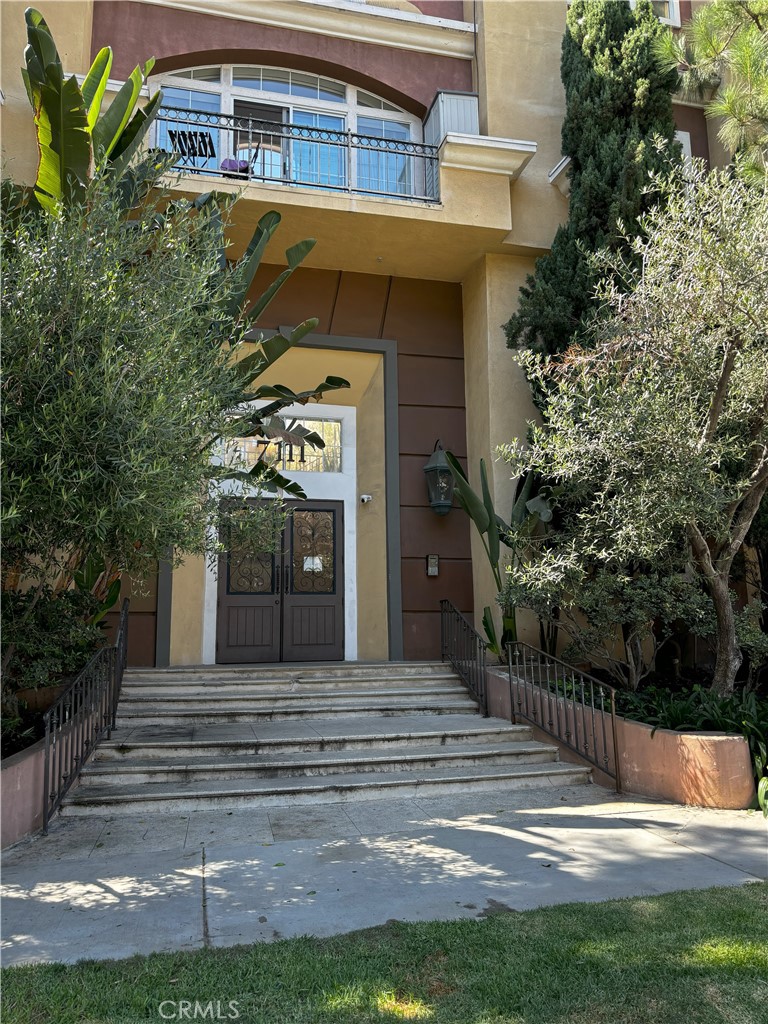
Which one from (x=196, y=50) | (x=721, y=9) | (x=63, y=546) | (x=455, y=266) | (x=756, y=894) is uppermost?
(x=196, y=50)

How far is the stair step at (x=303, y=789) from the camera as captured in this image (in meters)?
6.03

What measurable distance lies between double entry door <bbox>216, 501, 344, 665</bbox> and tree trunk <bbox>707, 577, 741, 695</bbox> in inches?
234

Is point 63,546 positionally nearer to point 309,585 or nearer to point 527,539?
point 527,539

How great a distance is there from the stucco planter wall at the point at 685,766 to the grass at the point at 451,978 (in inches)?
103

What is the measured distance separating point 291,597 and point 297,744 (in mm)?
4570

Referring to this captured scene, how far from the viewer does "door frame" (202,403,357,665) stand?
11930 millimetres

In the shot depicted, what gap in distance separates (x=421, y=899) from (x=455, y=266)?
9.64m

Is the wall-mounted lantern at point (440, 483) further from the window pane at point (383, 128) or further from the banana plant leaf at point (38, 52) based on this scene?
the banana plant leaf at point (38, 52)

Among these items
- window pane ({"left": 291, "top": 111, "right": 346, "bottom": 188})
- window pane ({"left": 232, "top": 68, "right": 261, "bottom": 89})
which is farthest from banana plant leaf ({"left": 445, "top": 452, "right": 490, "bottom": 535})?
window pane ({"left": 232, "top": 68, "right": 261, "bottom": 89})

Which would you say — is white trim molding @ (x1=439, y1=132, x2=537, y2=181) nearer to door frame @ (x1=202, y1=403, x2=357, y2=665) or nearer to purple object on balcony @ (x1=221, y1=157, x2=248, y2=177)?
purple object on balcony @ (x1=221, y1=157, x2=248, y2=177)

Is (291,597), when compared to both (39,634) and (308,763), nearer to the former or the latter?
(308,763)

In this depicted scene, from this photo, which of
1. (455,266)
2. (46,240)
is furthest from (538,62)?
(46,240)

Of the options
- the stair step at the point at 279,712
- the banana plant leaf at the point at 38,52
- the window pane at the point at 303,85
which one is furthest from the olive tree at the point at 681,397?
the window pane at the point at 303,85

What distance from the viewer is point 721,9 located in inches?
340
